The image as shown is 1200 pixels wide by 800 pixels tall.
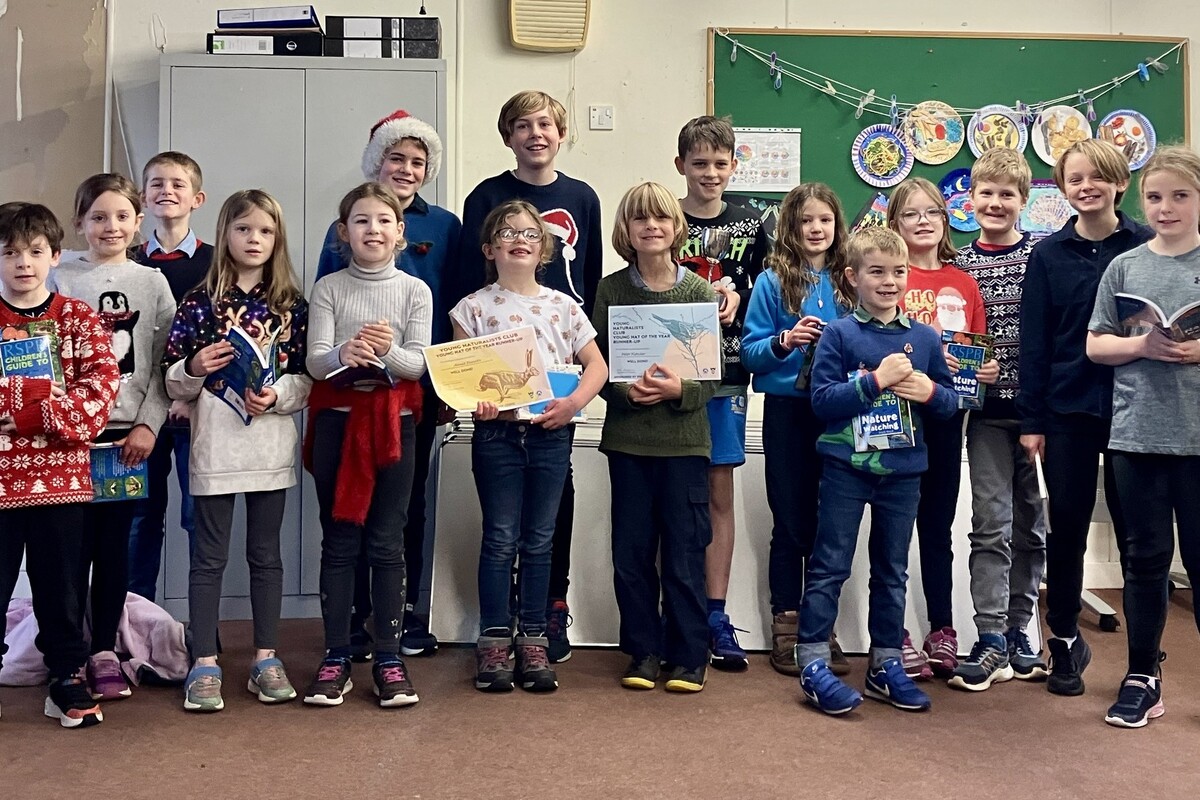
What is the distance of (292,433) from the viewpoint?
2617 millimetres

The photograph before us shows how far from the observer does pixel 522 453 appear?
105 inches

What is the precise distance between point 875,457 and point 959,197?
2108 mm

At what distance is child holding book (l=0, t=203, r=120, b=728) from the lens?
239 cm

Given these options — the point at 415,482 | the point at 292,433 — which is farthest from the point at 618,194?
the point at 292,433

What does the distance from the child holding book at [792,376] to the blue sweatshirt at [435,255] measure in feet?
2.73

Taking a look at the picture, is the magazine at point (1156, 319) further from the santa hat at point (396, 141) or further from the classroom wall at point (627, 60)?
the classroom wall at point (627, 60)

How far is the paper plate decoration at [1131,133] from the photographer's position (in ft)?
14.2

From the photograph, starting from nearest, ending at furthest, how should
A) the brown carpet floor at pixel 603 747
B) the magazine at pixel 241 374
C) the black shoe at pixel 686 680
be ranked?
the brown carpet floor at pixel 603 747, the magazine at pixel 241 374, the black shoe at pixel 686 680

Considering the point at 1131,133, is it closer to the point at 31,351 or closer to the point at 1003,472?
the point at 1003,472

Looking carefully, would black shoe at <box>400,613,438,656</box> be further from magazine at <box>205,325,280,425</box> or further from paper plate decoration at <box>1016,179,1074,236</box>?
paper plate decoration at <box>1016,179,1074,236</box>

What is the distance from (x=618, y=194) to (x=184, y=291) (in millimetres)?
1945

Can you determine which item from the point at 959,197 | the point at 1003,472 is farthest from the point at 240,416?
the point at 959,197

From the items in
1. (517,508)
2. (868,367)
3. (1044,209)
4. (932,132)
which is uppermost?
(932,132)

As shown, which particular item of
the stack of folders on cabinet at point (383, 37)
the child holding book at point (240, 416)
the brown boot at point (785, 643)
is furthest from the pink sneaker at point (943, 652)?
the stack of folders on cabinet at point (383, 37)
